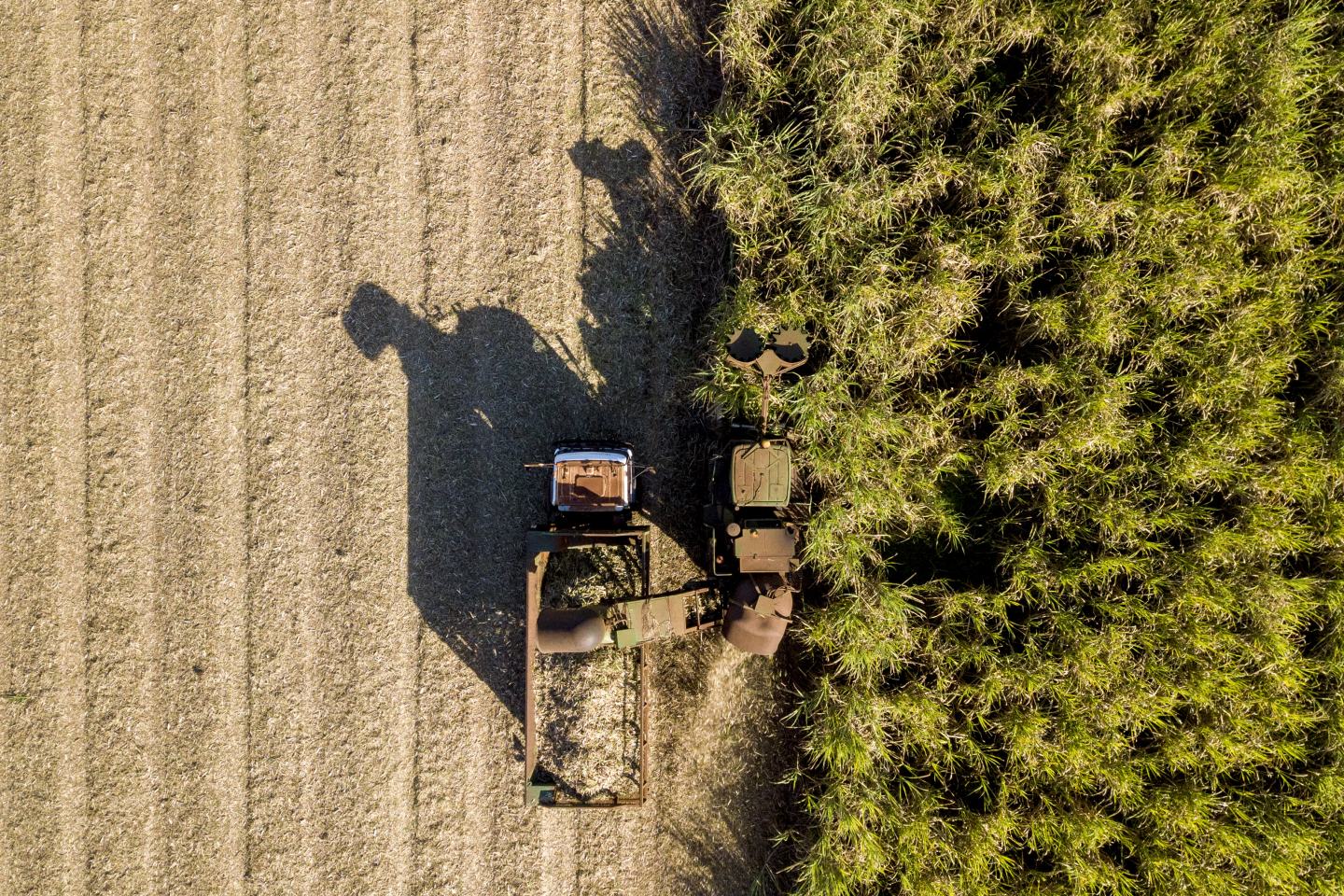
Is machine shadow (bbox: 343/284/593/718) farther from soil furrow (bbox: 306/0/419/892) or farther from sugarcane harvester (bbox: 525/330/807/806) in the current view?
sugarcane harvester (bbox: 525/330/807/806)

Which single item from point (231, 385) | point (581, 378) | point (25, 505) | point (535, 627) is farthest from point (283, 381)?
point (535, 627)

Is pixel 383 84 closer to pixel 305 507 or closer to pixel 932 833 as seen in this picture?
pixel 305 507

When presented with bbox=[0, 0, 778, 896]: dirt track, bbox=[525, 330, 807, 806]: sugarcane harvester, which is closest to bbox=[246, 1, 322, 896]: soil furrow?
bbox=[0, 0, 778, 896]: dirt track

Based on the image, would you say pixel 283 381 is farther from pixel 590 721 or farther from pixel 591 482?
pixel 590 721

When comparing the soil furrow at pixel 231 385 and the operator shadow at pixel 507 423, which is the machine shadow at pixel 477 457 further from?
the soil furrow at pixel 231 385

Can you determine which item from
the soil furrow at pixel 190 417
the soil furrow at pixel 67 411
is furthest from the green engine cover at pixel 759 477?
the soil furrow at pixel 67 411

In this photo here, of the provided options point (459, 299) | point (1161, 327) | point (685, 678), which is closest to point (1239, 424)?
point (1161, 327)
